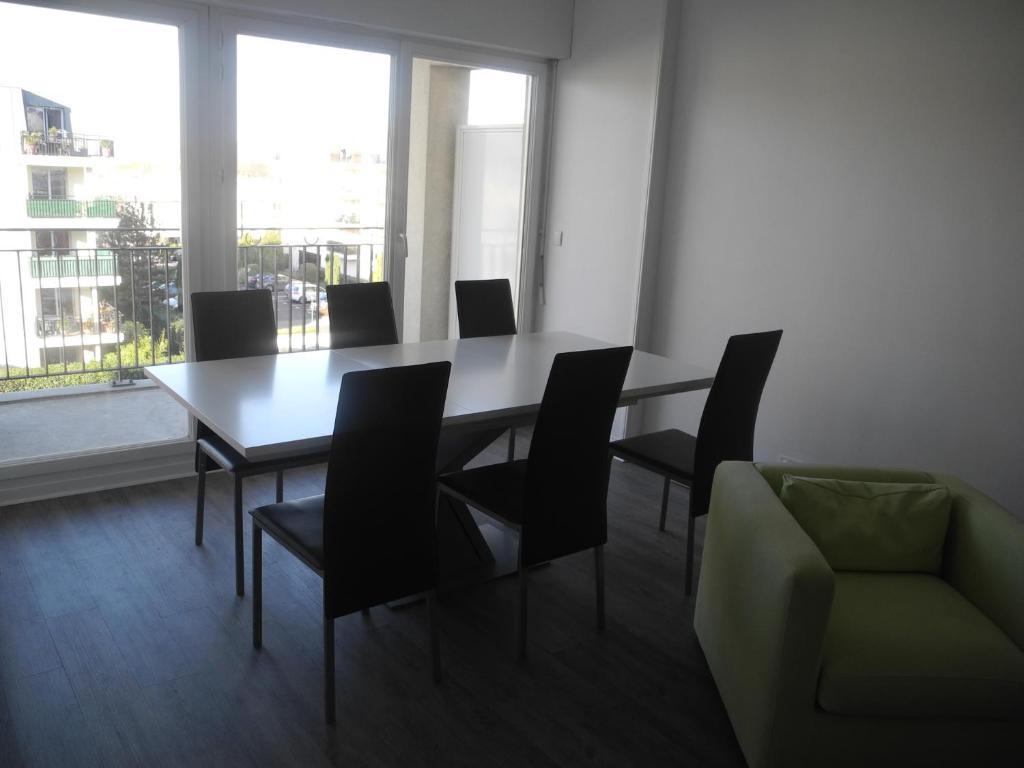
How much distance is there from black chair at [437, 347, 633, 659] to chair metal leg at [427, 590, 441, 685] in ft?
0.99

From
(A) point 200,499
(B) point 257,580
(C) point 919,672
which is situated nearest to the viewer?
(C) point 919,672

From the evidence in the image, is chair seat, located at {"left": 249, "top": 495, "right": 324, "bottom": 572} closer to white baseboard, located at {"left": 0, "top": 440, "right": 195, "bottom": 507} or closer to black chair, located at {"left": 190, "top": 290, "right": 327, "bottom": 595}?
black chair, located at {"left": 190, "top": 290, "right": 327, "bottom": 595}

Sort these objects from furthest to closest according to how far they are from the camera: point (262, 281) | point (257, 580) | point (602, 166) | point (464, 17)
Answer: point (602, 166)
point (464, 17)
point (262, 281)
point (257, 580)

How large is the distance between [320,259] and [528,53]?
5.64ft

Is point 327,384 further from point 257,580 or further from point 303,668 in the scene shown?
point 303,668

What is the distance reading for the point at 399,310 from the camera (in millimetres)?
4977

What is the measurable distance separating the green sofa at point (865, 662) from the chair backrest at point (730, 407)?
0.81 metres

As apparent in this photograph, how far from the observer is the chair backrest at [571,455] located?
2.69 meters

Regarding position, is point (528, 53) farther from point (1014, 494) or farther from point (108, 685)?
point (108, 685)

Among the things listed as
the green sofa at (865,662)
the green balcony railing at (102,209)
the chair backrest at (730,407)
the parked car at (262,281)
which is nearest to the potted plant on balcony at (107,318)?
the green balcony railing at (102,209)

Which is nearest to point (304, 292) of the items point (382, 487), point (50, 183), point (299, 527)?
point (50, 183)

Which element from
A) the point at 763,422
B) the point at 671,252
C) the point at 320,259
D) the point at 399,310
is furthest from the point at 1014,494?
the point at 320,259

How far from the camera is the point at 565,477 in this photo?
2.83 meters

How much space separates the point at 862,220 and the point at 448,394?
2.16 metres
